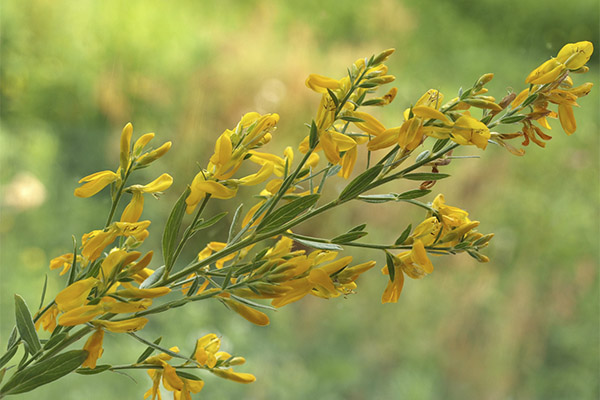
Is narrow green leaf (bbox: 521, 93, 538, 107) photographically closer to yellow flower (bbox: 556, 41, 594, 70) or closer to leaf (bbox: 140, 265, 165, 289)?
yellow flower (bbox: 556, 41, 594, 70)

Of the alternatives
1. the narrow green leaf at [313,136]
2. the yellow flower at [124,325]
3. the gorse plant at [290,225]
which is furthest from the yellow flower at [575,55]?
the yellow flower at [124,325]

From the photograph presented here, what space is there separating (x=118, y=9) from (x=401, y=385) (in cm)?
146

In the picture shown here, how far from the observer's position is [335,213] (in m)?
1.84

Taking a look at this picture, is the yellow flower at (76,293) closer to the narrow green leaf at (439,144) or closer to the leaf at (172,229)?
the leaf at (172,229)

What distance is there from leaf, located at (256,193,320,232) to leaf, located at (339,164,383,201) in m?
0.02

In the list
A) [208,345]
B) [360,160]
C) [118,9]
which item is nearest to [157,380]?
[208,345]

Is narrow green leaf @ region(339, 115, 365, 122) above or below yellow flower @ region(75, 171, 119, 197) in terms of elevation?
above

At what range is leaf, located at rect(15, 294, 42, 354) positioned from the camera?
289mm

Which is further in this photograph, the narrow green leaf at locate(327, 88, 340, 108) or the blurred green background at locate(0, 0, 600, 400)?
the blurred green background at locate(0, 0, 600, 400)

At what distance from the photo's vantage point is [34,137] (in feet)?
6.16

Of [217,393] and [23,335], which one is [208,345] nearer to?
[23,335]

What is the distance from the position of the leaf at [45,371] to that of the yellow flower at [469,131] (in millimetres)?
181

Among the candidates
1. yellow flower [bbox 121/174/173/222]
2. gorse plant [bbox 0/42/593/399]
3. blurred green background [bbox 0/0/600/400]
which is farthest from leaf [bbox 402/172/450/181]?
blurred green background [bbox 0/0/600/400]

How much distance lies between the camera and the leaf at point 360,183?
27 centimetres
